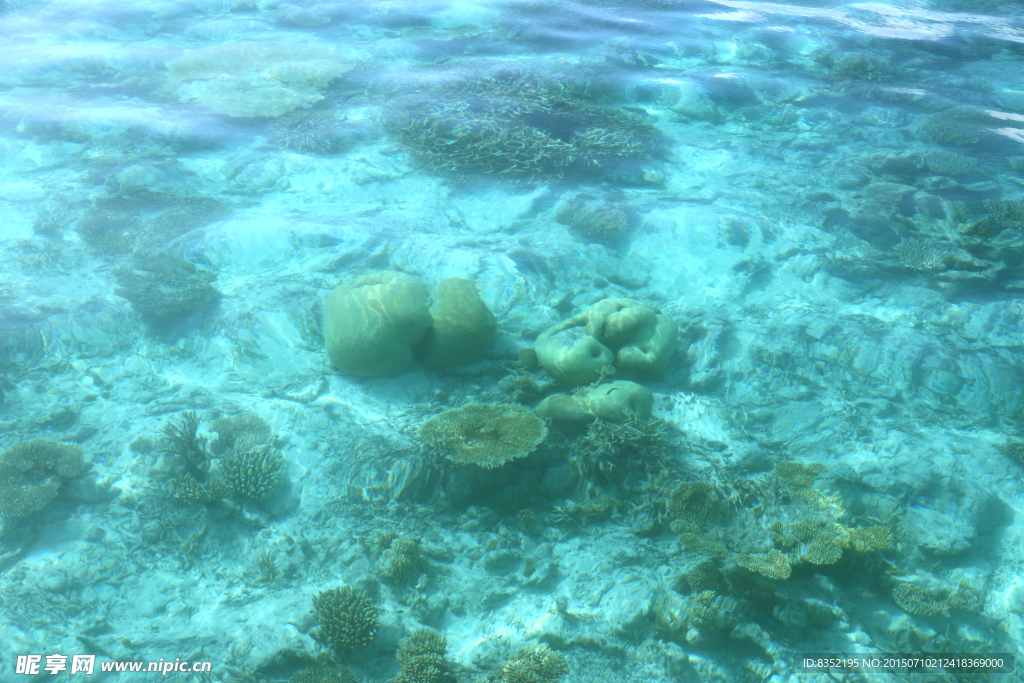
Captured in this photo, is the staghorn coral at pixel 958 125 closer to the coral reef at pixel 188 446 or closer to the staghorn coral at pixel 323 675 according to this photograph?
the staghorn coral at pixel 323 675

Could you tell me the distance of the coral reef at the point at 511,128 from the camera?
839 cm

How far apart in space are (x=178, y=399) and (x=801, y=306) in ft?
22.6

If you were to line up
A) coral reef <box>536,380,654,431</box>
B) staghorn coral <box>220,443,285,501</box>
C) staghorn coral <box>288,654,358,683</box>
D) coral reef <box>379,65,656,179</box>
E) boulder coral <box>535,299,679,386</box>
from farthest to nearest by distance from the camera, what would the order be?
coral reef <box>379,65,656,179</box> → boulder coral <box>535,299,679,386</box> → coral reef <box>536,380,654,431</box> → staghorn coral <box>220,443,285,501</box> → staghorn coral <box>288,654,358,683</box>

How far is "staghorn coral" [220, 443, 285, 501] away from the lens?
176 inches

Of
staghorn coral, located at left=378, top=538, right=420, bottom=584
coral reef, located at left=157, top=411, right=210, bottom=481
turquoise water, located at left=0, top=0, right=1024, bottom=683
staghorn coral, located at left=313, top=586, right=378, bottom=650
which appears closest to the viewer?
staghorn coral, located at left=313, top=586, right=378, bottom=650

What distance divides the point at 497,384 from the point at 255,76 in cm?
880

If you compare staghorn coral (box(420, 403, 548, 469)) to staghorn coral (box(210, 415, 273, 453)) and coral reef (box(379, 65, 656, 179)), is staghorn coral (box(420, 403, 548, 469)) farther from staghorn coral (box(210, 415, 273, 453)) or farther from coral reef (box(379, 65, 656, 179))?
coral reef (box(379, 65, 656, 179))

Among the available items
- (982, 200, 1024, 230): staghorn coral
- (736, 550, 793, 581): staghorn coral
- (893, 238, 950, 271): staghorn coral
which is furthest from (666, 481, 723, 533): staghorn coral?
(982, 200, 1024, 230): staghorn coral

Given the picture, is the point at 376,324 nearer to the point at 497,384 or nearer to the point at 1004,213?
the point at 497,384

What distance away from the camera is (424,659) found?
357cm

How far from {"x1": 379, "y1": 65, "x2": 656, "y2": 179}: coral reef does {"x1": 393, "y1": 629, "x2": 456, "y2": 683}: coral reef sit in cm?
641

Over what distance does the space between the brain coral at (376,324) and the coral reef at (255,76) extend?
6126mm

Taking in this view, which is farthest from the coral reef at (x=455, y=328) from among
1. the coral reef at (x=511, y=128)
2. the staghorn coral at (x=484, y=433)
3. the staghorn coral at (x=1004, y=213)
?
the staghorn coral at (x=1004, y=213)

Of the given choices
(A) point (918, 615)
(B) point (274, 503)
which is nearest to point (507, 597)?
(B) point (274, 503)
